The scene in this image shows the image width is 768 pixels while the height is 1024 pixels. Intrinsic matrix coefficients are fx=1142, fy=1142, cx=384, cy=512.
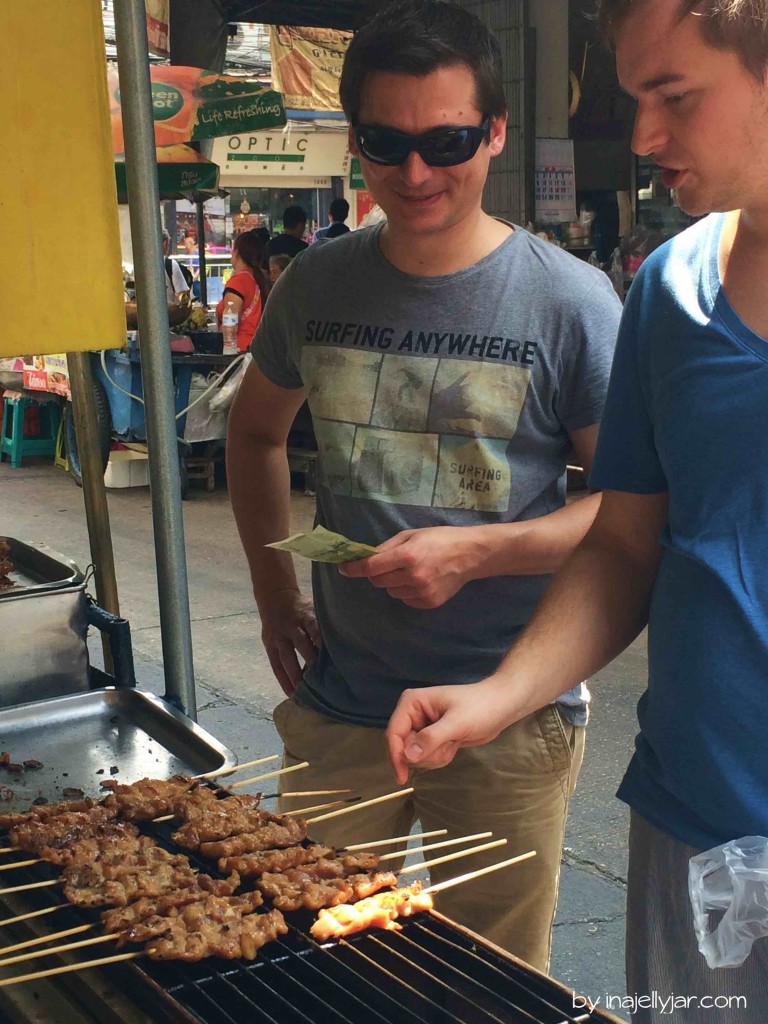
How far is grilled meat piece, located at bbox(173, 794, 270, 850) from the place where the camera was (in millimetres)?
2141

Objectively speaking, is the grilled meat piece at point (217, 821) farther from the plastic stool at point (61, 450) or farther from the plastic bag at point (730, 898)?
the plastic stool at point (61, 450)

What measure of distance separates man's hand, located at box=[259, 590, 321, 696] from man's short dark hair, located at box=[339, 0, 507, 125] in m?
1.17

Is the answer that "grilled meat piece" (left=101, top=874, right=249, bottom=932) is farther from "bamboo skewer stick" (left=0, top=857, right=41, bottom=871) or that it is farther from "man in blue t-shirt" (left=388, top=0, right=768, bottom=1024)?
"man in blue t-shirt" (left=388, top=0, right=768, bottom=1024)

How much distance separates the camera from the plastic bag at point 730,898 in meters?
1.61

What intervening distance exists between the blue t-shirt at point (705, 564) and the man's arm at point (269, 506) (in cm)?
118

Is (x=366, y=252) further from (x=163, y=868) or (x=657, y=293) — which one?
(x=163, y=868)

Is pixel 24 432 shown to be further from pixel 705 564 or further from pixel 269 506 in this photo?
pixel 705 564

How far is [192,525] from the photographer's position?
9.66 m

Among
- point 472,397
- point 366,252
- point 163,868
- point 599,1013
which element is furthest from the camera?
point 366,252

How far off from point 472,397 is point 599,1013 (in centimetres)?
128

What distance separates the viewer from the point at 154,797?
2242 millimetres

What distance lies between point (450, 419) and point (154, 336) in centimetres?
89

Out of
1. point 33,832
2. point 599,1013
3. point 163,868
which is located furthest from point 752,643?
point 33,832

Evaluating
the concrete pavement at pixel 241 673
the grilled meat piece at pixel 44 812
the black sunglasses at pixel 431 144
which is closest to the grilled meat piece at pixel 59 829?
the grilled meat piece at pixel 44 812
